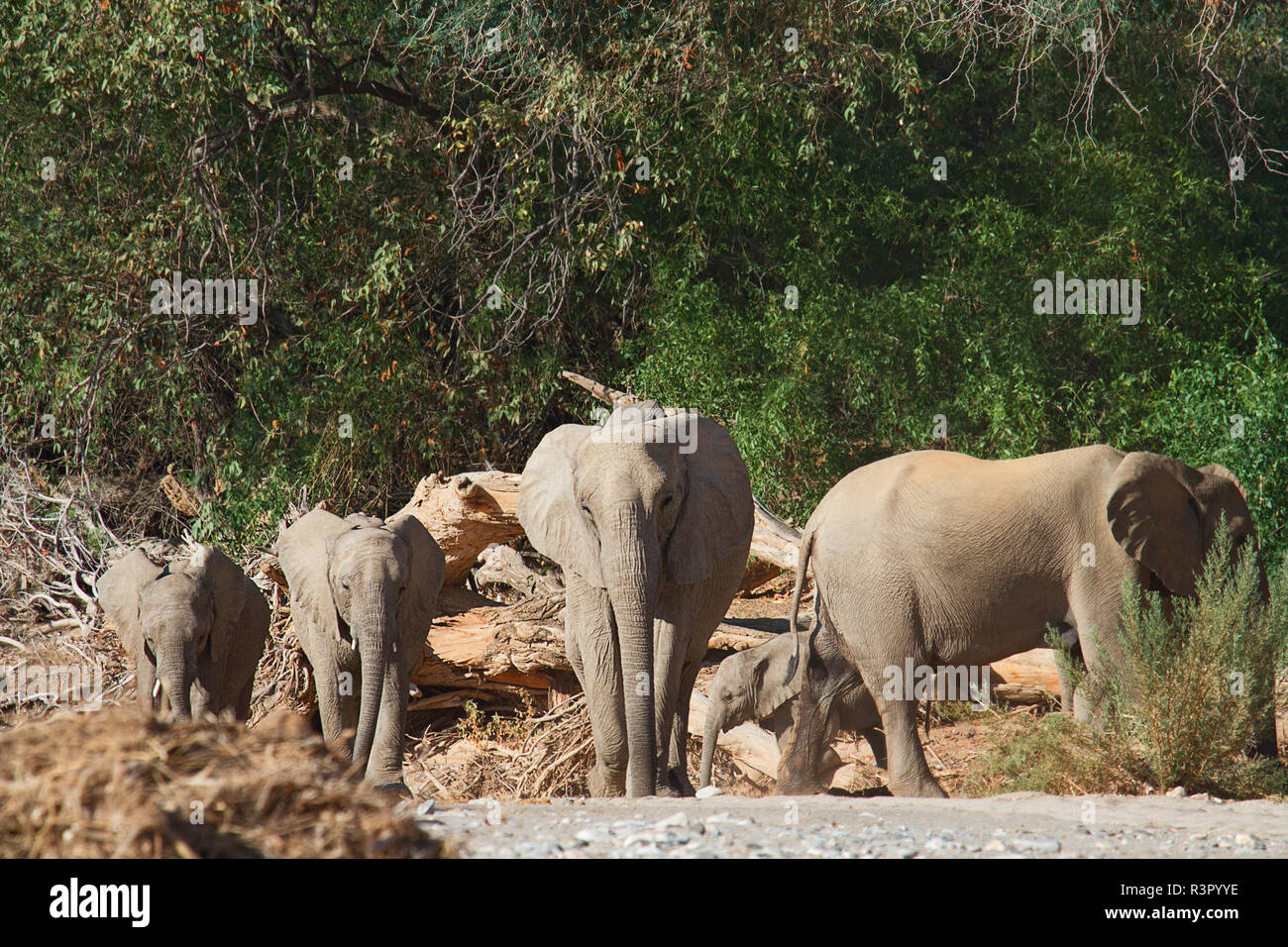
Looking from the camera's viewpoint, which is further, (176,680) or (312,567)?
(312,567)

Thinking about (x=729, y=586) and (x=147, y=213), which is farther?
(x=147, y=213)

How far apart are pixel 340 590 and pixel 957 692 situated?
14.3 ft

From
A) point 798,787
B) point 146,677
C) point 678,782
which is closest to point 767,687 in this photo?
point 798,787

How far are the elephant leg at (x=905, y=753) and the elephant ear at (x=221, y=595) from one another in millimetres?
4972

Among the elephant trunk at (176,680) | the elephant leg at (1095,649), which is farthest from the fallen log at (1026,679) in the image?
the elephant trunk at (176,680)

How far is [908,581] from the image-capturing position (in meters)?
8.29

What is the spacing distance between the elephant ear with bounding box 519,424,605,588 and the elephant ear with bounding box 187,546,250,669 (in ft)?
9.48

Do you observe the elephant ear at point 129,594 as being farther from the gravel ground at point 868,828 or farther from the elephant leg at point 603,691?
the gravel ground at point 868,828

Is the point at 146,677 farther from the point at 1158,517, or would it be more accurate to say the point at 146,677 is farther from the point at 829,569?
the point at 1158,517

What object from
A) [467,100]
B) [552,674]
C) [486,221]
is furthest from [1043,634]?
[467,100]

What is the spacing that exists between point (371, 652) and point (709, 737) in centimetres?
263

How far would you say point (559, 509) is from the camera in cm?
820
